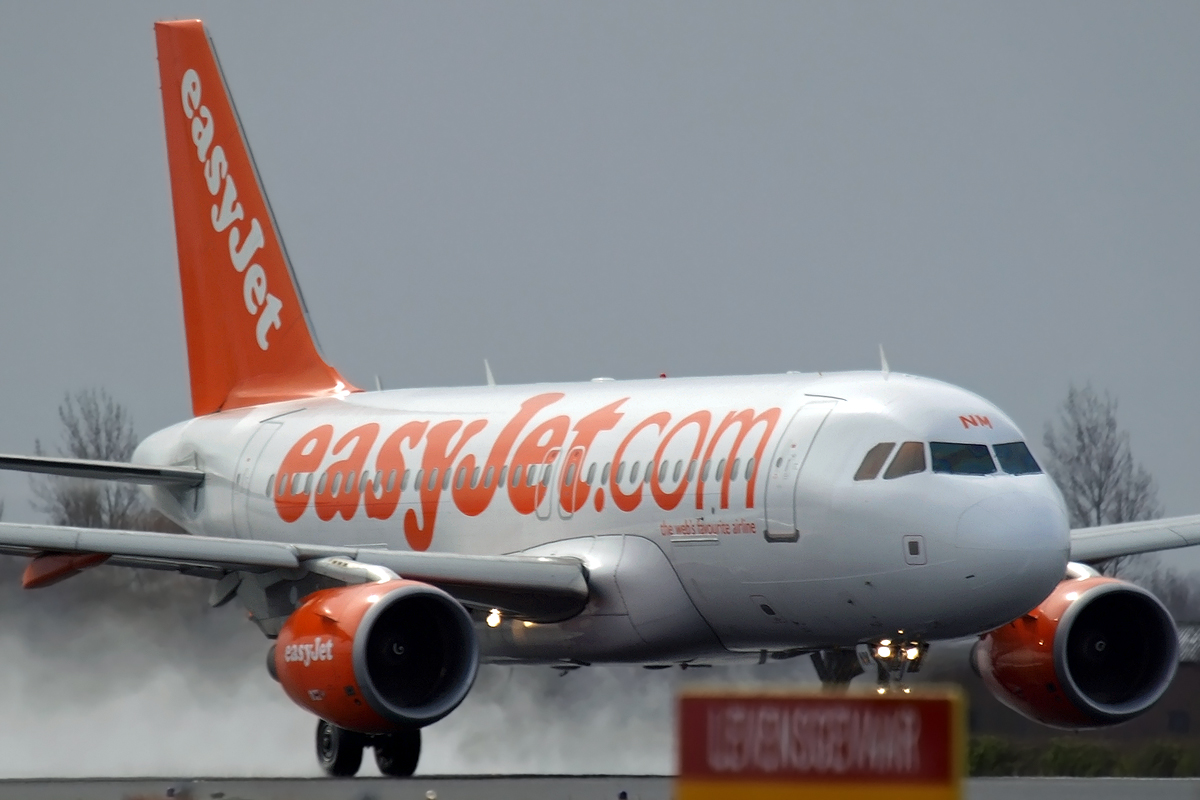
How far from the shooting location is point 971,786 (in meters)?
18.5

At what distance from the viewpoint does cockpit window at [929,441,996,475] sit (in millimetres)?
18406

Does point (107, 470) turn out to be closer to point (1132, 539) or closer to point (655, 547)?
point (655, 547)

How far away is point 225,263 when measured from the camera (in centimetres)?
2870

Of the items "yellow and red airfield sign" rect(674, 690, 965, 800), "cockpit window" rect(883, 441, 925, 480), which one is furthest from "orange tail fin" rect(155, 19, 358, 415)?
"yellow and red airfield sign" rect(674, 690, 965, 800)

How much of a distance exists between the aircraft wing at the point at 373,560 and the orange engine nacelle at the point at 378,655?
814 millimetres

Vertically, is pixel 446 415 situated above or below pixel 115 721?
above

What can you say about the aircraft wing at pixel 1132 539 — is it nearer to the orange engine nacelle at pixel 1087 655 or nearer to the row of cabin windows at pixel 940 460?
the orange engine nacelle at pixel 1087 655

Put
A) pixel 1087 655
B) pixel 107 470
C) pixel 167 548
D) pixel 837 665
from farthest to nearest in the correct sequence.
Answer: pixel 107 470, pixel 1087 655, pixel 837 665, pixel 167 548

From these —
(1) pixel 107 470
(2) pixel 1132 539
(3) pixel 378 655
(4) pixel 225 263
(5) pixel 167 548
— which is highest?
(4) pixel 225 263

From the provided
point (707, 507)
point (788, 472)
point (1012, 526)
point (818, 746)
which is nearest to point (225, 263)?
point (707, 507)

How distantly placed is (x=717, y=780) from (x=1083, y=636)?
628 inches

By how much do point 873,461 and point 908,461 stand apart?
31cm

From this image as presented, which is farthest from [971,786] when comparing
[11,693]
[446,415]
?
[11,693]

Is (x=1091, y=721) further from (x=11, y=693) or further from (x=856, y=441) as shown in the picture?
(x=11, y=693)
